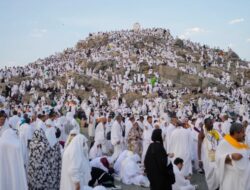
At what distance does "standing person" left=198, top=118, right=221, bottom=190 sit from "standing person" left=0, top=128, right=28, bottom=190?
3692 mm

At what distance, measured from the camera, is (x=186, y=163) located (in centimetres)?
980

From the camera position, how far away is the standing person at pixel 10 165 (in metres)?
6.25

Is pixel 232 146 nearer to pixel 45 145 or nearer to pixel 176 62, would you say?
pixel 45 145

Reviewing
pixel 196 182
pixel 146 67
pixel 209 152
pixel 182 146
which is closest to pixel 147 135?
pixel 182 146

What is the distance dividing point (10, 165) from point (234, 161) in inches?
132

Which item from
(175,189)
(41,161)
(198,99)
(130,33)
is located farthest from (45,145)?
(130,33)

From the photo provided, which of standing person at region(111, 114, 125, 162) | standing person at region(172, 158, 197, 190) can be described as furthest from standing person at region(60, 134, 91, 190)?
standing person at region(111, 114, 125, 162)

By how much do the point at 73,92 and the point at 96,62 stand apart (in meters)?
12.6

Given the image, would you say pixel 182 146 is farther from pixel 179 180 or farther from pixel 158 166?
pixel 158 166

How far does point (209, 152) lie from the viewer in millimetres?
8250

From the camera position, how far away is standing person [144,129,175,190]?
6121 mm

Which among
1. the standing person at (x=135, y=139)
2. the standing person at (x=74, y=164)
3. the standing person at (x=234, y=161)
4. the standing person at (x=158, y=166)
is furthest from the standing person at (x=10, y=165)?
the standing person at (x=135, y=139)

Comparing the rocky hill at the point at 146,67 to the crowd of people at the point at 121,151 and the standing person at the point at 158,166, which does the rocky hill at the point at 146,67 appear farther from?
the standing person at the point at 158,166

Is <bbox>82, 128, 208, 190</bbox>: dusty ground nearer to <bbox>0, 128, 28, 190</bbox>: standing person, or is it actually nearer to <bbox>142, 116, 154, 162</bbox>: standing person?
<bbox>142, 116, 154, 162</bbox>: standing person
